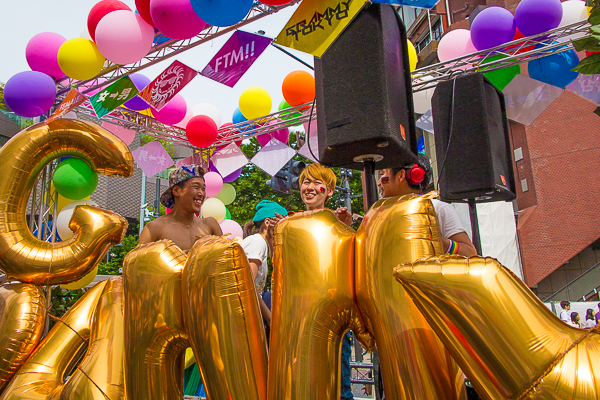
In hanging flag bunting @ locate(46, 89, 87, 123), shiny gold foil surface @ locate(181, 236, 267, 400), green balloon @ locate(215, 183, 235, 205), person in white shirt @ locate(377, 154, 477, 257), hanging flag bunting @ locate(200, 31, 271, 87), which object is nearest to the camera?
shiny gold foil surface @ locate(181, 236, 267, 400)

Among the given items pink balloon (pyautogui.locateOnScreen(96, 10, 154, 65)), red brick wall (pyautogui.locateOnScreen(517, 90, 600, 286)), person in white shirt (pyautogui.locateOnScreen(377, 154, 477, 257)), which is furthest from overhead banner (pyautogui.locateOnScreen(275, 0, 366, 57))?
red brick wall (pyautogui.locateOnScreen(517, 90, 600, 286))

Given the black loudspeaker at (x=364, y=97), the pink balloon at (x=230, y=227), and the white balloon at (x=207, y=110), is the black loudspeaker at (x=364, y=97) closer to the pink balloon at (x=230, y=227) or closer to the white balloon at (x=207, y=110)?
the pink balloon at (x=230, y=227)

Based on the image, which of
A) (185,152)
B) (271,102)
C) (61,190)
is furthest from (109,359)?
(185,152)

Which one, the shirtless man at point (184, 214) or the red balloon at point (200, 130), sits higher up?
the red balloon at point (200, 130)

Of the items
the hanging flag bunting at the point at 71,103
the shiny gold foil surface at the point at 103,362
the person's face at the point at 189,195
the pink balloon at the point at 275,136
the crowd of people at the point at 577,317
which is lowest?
the crowd of people at the point at 577,317

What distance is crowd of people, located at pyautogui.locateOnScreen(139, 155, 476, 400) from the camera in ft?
7.01

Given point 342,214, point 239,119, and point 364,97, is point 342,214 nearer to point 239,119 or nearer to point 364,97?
point 364,97

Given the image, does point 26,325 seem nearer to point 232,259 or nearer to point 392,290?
point 232,259

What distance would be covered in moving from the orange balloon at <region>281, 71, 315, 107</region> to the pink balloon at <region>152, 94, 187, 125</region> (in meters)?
1.48

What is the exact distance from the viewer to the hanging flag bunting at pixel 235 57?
463 cm

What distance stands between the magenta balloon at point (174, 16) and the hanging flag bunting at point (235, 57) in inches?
26.4

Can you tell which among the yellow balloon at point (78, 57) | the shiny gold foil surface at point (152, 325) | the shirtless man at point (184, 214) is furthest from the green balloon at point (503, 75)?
the shiny gold foil surface at point (152, 325)

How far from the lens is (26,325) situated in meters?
2.33

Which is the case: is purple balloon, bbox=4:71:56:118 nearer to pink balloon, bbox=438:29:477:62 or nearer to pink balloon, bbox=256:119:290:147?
pink balloon, bbox=256:119:290:147
